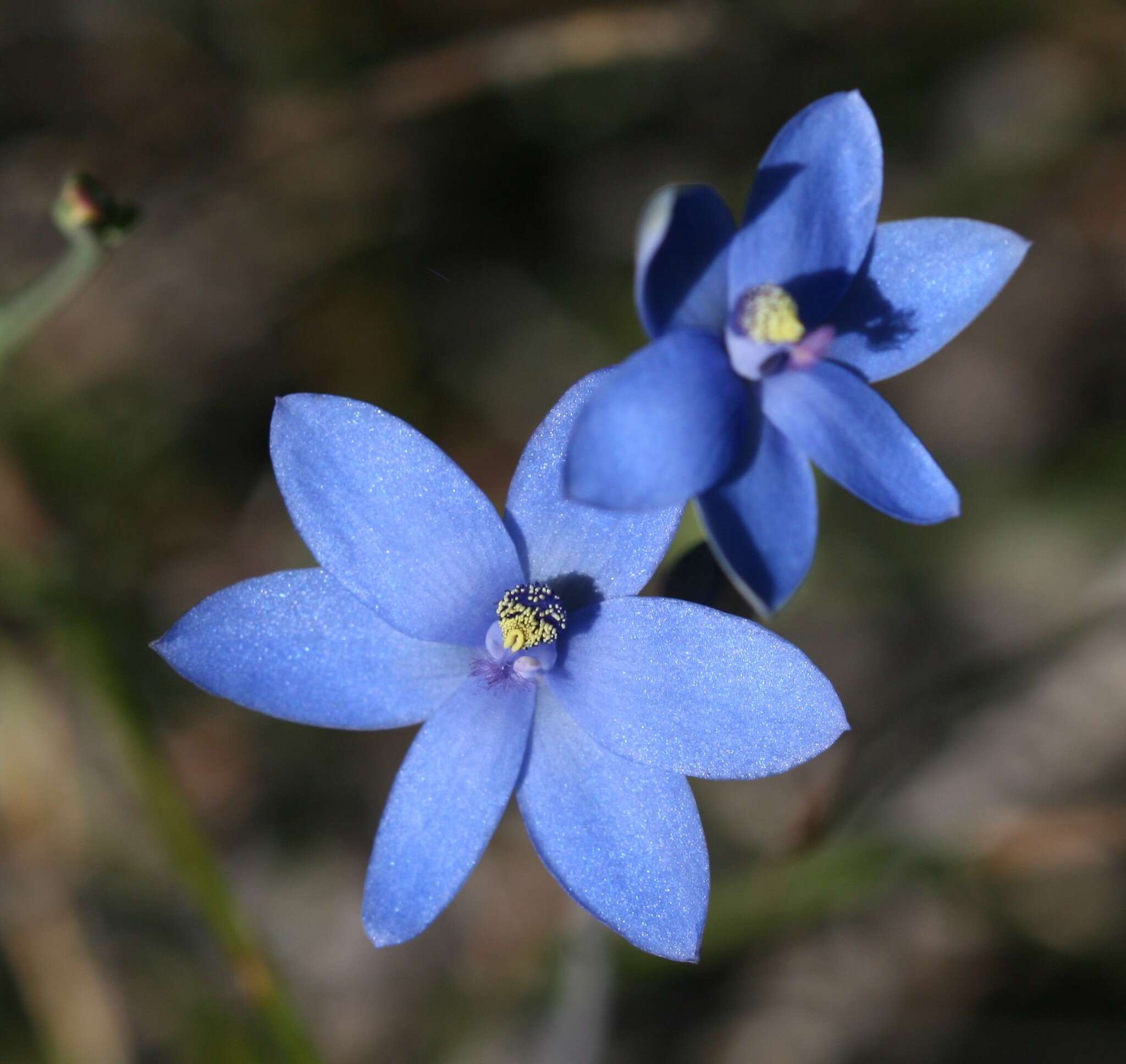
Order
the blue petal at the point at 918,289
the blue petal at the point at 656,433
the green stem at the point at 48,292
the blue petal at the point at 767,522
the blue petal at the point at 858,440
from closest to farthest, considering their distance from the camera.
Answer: the blue petal at the point at 656,433 → the blue petal at the point at 767,522 → the blue petal at the point at 858,440 → the blue petal at the point at 918,289 → the green stem at the point at 48,292

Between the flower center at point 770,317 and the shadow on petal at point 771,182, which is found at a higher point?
the shadow on petal at point 771,182

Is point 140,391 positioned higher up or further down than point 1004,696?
higher up

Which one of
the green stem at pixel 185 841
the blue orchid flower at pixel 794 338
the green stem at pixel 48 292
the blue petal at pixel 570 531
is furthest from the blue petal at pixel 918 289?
the green stem at pixel 185 841

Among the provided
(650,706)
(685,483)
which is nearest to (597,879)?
(650,706)

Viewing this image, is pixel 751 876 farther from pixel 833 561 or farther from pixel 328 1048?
pixel 328 1048

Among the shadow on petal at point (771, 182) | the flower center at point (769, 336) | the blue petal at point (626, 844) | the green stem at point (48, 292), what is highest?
the green stem at point (48, 292)

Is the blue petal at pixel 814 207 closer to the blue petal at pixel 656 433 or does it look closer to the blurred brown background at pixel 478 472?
the blue petal at pixel 656 433
